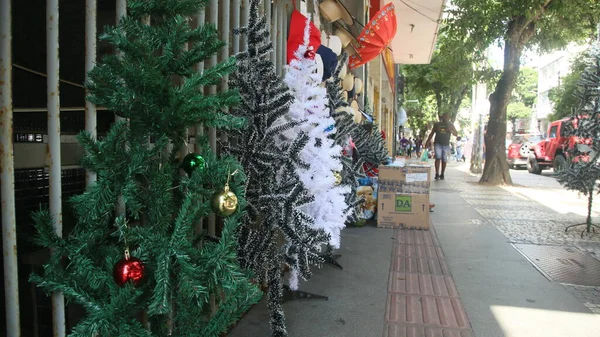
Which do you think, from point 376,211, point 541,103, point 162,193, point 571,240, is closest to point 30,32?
point 162,193

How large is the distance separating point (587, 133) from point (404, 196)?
2501 mm

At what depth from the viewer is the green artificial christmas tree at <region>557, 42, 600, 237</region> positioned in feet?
19.1

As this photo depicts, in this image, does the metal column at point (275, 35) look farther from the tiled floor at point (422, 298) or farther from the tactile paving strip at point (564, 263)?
the tactile paving strip at point (564, 263)

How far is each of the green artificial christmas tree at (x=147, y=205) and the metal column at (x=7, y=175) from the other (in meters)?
0.12

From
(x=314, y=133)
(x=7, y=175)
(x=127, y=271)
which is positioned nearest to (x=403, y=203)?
(x=314, y=133)

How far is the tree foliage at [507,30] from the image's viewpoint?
10.6 m

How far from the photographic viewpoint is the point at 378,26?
592 cm

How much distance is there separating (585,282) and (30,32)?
185 inches

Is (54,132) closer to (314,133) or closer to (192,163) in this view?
(192,163)

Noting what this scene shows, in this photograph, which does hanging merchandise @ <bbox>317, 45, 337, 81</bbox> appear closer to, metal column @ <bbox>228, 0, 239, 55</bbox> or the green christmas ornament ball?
metal column @ <bbox>228, 0, 239, 55</bbox>

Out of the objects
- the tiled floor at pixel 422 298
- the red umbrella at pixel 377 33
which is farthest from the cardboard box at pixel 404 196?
the red umbrella at pixel 377 33

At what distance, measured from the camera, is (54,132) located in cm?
166

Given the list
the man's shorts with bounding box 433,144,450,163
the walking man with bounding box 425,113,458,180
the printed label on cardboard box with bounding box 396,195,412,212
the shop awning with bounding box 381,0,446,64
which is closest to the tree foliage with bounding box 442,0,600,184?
the shop awning with bounding box 381,0,446,64

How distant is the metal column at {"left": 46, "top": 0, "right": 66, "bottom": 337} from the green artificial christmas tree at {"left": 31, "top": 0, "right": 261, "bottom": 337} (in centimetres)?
16
